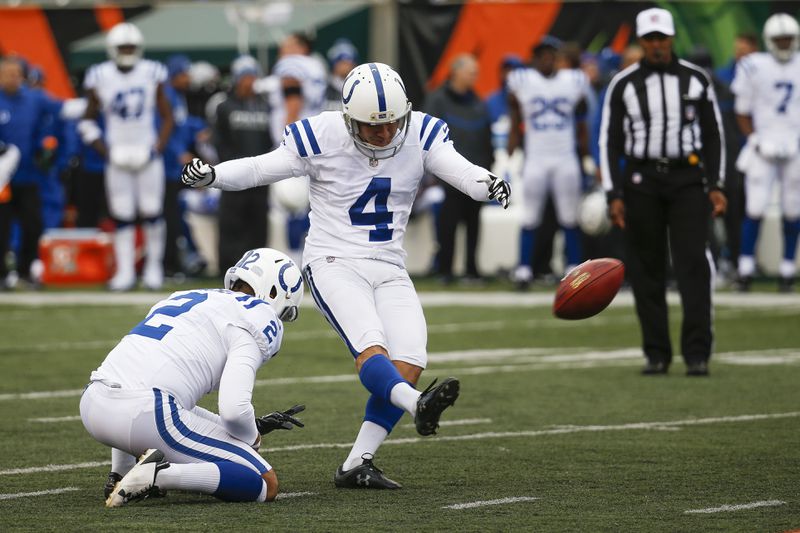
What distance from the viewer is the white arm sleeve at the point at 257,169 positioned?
6203 mm

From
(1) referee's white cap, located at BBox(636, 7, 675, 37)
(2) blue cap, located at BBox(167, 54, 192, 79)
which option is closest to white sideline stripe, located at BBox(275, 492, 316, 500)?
(1) referee's white cap, located at BBox(636, 7, 675, 37)

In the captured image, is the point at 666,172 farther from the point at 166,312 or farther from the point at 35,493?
the point at 35,493

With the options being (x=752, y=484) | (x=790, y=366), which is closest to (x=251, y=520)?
(x=752, y=484)

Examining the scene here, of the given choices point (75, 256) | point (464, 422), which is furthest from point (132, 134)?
point (464, 422)

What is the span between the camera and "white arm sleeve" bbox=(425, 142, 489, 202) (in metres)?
6.21

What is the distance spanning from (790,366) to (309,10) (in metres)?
10.1

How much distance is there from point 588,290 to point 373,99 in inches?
61.7

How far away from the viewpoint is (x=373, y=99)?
6.02 m

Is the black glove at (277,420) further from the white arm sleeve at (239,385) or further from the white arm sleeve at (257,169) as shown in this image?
the white arm sleeve at (257,169)

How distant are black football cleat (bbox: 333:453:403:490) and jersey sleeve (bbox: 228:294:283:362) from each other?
0.55 m

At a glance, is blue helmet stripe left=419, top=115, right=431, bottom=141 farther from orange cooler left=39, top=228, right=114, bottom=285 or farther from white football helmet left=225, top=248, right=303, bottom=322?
orange cooler left=39, top=228, right=114, bottom=285

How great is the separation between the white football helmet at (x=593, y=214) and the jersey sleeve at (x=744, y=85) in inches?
57.8

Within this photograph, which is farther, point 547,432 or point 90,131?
point 90,131

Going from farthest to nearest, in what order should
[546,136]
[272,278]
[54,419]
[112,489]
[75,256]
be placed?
[75,256] < [546,136] < [54,419] < [272,278] < [112,489]
